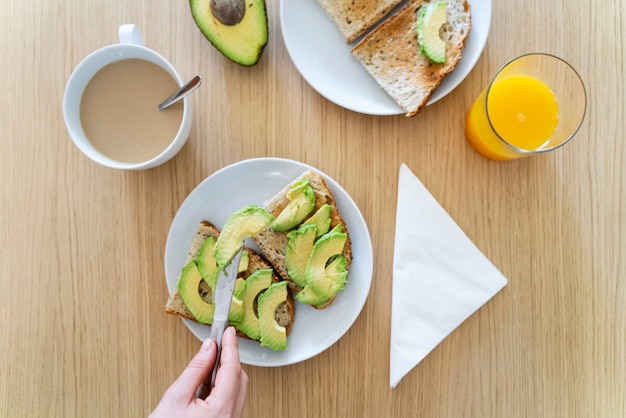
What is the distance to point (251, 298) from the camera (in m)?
1.20

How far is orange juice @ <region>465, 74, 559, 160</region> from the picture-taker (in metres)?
1.21

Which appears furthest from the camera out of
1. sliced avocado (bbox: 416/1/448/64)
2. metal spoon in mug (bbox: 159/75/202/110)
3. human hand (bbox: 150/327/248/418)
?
sliced avocado (bbox: 416/1/448/64)

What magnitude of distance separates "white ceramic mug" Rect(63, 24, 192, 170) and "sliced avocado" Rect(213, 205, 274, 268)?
208 millimetres

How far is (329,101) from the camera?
51.3 inches

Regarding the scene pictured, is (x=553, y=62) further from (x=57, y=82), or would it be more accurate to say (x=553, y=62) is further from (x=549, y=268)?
(x=57, y=82)

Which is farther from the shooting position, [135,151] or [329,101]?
[329,101]

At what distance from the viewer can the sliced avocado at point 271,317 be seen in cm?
118

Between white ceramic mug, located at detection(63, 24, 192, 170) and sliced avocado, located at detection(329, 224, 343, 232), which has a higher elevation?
white ceramic mug, located at detection(63, 24, 192, 170)

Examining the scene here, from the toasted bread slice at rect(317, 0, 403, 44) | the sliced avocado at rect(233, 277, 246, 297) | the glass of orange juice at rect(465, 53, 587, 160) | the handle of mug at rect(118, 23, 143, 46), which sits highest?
the handle of mug at rect(118, 23, 143, 46)

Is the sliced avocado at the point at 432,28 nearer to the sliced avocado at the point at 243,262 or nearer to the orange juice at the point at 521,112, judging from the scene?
the orange juice at the point at 521,112

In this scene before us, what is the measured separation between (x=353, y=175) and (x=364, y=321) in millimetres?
349

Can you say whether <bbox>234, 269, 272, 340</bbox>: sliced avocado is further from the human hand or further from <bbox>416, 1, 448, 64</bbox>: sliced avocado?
<bbox>416, 1, 448, 64</bbox>: sliced avocado

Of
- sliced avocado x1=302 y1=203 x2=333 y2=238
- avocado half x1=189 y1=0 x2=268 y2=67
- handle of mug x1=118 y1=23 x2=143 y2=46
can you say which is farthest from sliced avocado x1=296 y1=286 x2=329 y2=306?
handle of mug x1=118 y1=23 x2=143 y2=46

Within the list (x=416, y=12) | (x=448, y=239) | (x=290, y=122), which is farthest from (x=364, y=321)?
(x=416, y=12)
